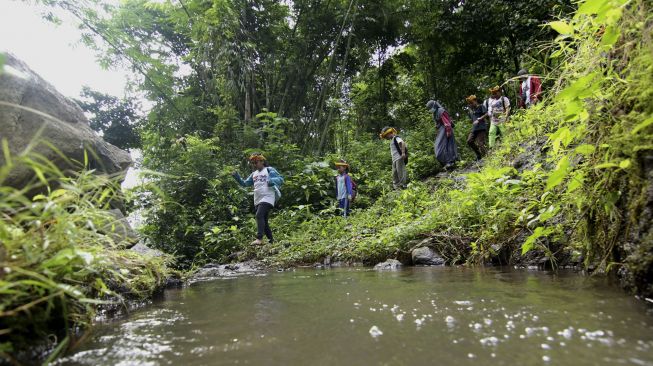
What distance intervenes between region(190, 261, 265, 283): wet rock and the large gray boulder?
1.95 meters

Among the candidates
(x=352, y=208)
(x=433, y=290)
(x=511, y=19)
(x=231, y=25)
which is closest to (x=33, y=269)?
(x=433, y=290)

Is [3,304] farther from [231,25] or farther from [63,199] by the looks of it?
[231,25]

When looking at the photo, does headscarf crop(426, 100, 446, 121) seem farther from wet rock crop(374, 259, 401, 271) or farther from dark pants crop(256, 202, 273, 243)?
wet rock crop(374, 259, 401, 271)

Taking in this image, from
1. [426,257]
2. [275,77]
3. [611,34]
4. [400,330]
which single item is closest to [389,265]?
[426,257]

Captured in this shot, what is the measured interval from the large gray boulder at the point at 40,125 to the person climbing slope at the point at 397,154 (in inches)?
256

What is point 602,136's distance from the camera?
8.21 ft

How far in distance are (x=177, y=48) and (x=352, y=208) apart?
1241 centimetres

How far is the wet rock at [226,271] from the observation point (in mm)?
5809

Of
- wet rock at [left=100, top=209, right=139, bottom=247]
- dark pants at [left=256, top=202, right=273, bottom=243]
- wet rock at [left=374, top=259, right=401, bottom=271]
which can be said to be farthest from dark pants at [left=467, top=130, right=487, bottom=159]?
wet rock at [left=100, top=209, right=139, bottom=247]

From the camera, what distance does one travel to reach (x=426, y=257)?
17.7ft

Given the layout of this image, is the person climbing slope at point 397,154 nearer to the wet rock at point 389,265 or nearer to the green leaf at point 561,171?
the wet rock at point 389,265

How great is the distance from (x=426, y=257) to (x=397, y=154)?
5060mm

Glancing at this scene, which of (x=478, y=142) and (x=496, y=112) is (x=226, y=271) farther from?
(x=478, y=142)

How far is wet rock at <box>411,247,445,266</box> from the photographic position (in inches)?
208
